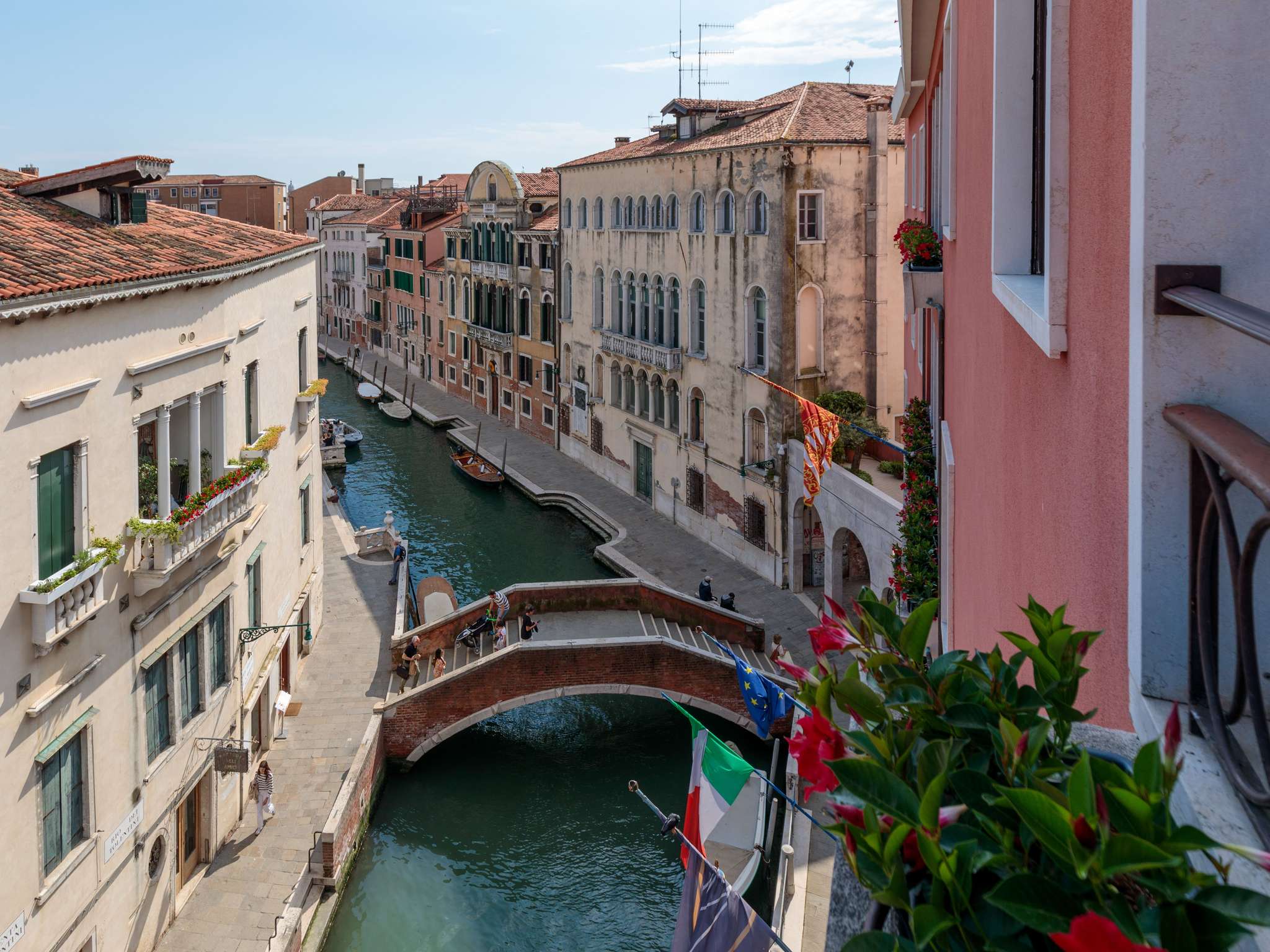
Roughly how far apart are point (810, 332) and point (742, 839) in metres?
12.1

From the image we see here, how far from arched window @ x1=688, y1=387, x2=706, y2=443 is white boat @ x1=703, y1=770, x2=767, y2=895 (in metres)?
12.6

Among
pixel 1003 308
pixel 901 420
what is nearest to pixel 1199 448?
pixel 1003 308

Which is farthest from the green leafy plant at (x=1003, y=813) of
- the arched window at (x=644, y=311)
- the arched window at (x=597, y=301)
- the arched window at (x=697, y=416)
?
the arched window at (x=597, y=301)

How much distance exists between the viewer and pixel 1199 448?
Result: 176 cm

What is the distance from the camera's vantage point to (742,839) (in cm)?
1522

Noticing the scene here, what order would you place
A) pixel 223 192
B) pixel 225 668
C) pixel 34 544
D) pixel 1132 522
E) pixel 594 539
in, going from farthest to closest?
1. pixel 223 192
2. pixel 594 539
3. pixel 225 668
4. pixel 34 544
5. pixel 1132 522

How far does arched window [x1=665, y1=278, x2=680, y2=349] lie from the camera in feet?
93.5

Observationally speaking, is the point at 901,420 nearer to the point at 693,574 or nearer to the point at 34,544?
the point at 34,544

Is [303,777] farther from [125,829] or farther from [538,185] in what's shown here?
[538,185]

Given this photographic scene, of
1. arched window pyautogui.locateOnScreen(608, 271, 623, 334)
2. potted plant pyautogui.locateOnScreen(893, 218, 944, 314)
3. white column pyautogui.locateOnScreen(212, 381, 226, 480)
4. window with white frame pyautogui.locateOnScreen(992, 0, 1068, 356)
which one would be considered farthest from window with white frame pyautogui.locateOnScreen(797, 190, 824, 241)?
window with white frame pyautogui.locateOnScreen(992, 0, 1068, 356)

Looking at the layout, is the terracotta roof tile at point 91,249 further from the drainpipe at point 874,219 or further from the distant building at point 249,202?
the distant building at point 249,202

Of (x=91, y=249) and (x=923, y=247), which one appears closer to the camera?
(x=923, y=247)

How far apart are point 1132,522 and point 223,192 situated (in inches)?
2449

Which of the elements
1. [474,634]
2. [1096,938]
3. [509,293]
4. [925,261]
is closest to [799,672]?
[1096,938]
